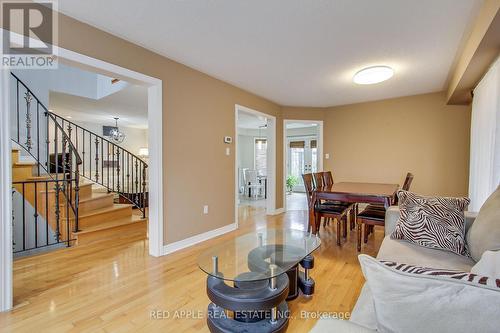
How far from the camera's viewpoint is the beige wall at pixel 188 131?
2.42 metres

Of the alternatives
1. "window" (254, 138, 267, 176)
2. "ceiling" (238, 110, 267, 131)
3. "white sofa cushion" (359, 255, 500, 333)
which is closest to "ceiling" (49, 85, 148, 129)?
"ceiling" (238, 110, 267, 131)

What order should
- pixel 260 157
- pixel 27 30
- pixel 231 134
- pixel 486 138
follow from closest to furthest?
pixel 27 30 < pixel 486 138 < pixel 231 134 < pixel 260 157

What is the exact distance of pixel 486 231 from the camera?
1.46 metres

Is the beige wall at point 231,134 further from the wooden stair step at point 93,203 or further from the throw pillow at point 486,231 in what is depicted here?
the throw pillow at point 486,231

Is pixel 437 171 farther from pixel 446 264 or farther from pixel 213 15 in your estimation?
pixel 213 15

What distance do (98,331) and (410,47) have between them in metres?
3.72

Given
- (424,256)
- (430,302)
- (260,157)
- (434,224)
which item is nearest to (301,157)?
(260,157)

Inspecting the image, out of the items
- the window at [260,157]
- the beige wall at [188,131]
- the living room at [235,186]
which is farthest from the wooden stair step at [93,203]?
the window at [260,157]

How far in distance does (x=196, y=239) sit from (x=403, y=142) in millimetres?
4116

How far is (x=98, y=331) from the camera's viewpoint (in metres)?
1.56

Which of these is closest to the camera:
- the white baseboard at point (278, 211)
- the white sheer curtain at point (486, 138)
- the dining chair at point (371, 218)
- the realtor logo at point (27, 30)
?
the realtor logo at point (27, 30)

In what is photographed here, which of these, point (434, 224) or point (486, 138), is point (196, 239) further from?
point (486, 138)

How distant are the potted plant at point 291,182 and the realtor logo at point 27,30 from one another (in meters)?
7.51

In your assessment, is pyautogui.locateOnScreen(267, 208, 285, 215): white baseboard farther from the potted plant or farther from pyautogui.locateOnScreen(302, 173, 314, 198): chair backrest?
the potted plant
